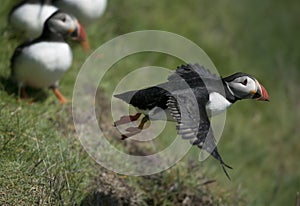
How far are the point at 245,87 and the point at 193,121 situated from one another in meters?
0.42

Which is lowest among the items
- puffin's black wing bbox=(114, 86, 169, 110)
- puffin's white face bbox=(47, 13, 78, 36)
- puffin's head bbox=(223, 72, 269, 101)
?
puffin's white face bbox=(47, 13, 78, 36)

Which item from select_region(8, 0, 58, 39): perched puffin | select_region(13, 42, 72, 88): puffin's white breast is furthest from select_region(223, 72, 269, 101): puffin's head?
select_region(8, 0, 58, 39): perched puffin

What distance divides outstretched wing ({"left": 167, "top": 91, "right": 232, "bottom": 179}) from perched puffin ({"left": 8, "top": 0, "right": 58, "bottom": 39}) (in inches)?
84.0

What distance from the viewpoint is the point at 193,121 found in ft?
10.5

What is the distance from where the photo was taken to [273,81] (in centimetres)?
760

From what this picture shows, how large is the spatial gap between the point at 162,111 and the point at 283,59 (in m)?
4.84

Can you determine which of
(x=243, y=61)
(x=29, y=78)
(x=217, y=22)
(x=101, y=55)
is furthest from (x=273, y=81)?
(x=29, y=78)

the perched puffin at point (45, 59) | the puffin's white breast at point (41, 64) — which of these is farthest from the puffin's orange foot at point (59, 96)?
the puffin's white breast at point (41, 64)

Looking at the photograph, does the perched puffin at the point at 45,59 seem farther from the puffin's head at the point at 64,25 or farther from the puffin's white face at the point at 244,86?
the puffin's white face at the point at 244,86

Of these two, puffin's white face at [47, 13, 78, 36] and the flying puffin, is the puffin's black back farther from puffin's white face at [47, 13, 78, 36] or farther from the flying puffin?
puffin's white face at [47, 13, 78, 36]

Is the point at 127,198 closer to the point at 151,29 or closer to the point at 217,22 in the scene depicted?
the point at 151,29

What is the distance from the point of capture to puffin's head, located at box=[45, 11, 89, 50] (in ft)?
A: 15.3

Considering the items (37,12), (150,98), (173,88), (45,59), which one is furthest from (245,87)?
(37,12)

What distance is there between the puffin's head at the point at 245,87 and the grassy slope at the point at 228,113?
97 cm
